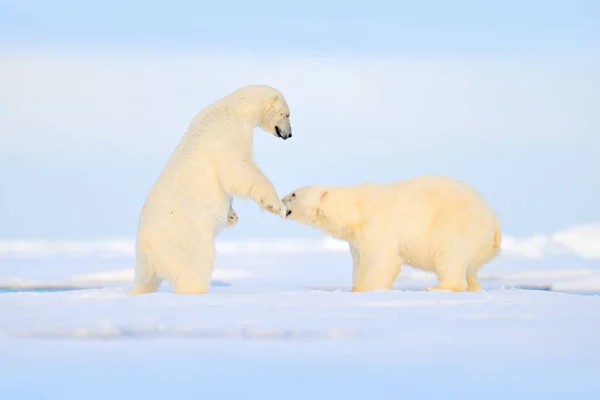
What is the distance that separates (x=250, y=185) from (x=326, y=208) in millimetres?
1742

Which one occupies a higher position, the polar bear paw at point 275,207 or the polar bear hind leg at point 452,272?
the polar bear paw at point 275,207

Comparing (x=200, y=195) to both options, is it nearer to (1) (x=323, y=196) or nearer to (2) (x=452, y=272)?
(1) (x=323, y=196)

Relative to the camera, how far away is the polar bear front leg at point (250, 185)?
7.99 m

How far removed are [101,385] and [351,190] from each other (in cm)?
567

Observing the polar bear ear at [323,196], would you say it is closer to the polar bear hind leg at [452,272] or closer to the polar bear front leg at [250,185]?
the polar bear hind leg at [452,272]

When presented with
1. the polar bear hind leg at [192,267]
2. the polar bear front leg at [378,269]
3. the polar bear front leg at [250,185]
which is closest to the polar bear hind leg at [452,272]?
the polar bear front leg at [378,269]

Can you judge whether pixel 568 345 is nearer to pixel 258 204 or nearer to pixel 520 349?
pixel 520 349

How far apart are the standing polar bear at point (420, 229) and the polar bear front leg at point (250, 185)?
56.9 inches

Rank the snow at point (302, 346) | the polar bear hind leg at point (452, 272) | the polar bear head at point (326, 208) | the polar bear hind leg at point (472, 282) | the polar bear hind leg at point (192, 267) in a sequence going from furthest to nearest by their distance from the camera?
the polar bear head at point (326, 208) → the polar bear hind leg at point (472, 282) → the polar bear hind leg at point (452, 272) → the polar bear hind leg at point (192, 267) → the snow at point (302, 346)

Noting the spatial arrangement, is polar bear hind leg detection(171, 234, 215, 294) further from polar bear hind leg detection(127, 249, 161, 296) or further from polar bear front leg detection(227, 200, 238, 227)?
polar bear front leg detection(227, 200, 238, 227)

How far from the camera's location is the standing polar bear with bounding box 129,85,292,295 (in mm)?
7660

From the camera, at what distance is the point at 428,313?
6.19 m

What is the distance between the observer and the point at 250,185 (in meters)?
8.02

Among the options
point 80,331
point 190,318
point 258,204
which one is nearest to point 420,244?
point 258,204
